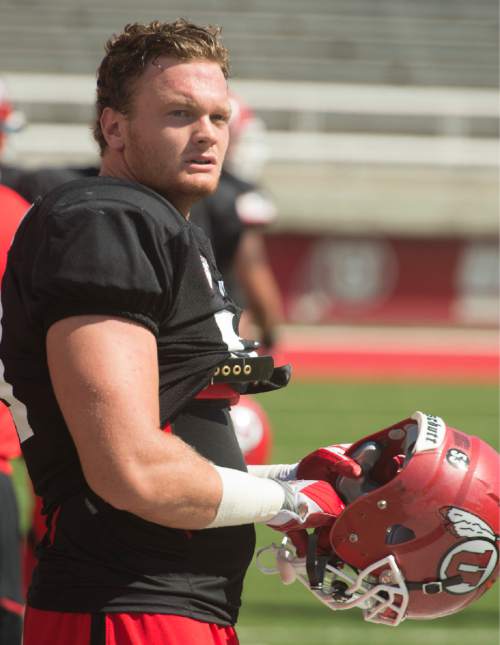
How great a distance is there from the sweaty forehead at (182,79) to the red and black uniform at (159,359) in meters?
0.18

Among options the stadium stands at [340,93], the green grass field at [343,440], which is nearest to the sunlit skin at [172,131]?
the green grass field at [343,440]

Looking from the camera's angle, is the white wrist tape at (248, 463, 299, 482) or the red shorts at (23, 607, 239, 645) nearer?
the red shorts at (23, 607, 239, 645)

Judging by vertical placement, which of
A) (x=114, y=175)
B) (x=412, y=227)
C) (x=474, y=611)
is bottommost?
(x=412, y=227)

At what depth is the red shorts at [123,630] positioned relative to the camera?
2.12m

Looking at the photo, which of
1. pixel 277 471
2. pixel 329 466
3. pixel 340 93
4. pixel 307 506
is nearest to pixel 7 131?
pixel 277 471

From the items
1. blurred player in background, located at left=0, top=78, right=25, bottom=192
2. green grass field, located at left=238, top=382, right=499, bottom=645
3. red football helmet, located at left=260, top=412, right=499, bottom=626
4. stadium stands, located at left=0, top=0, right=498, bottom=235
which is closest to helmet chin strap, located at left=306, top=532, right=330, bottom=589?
red football helmet, located at left=260, top=412, right=499, bottom=626

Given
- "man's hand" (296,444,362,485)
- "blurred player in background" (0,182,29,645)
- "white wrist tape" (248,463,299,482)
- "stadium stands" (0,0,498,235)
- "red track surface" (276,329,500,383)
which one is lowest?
"red track surface" (276,329,500,383)

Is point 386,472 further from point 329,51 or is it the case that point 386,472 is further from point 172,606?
point 329,51

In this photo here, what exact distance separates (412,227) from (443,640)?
14.6 metres

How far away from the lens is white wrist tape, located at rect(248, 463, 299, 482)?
8.04 feet

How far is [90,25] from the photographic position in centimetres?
2356

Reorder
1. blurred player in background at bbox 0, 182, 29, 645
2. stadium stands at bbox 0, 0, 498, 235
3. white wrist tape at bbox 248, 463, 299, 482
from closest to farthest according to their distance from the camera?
1. white wrist tape at bbox 248, 463, 299, 482
2. blurred player in background at bbox 0, 182, 29, 645
3. stadium stands at bbox 0, 0, 498, 235

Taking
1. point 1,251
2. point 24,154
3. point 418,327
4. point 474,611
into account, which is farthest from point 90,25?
point 1,251

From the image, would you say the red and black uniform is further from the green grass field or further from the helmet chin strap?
the green grass field
